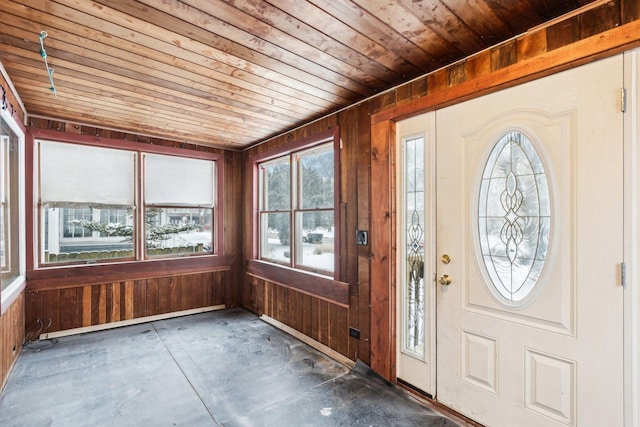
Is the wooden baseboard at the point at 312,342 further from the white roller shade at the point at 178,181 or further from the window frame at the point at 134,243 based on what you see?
the white roller shade at the point at 178,181

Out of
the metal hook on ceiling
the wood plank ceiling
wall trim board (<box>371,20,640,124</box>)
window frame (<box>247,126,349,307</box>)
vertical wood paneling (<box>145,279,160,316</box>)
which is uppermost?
the wood plank ceiling

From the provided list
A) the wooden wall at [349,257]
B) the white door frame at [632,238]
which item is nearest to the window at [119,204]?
the wooden wall at [349,257]

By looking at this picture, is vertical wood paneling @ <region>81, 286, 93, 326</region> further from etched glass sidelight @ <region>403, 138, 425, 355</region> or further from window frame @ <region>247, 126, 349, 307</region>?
etched glass sidelight @ <region>403, 138, 425, 355</region>

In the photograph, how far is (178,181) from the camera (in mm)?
4551

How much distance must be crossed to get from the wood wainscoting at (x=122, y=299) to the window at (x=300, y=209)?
102 cm

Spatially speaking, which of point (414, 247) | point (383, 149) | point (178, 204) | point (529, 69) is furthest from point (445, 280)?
point (178, 204)

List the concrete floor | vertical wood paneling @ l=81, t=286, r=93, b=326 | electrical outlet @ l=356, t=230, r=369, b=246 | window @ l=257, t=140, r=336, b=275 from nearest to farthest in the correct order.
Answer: the concrete floor < electrical outlet @ l=356, t=230, r=369, b=246 < window @ l=257, t=140, r=336, b=275 < vertical wood paneling @ l=81, t=286, r=93, b=326

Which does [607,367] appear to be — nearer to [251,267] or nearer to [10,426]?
[10,426]

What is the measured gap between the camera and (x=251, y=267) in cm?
470

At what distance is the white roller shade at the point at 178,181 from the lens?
14.2 feet

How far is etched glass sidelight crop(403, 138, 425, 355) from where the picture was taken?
2436mm

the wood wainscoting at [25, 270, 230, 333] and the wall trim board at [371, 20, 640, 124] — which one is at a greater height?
the wall trim board at [371, 20, 640, 124]

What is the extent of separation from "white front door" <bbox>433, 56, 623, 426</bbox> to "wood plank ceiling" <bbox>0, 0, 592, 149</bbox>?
0.47 metres

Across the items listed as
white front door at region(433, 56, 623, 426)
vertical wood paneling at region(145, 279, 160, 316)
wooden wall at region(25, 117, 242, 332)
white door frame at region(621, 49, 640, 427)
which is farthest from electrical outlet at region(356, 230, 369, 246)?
vertical wood paneling at region(145, 279, 160, 316)
